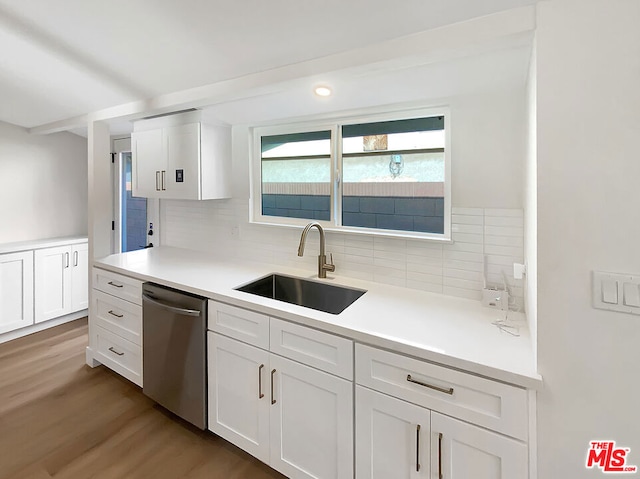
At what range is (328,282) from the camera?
2121 millimetres

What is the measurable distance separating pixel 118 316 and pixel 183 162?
1.23 metres

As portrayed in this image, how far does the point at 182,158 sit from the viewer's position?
2590mm

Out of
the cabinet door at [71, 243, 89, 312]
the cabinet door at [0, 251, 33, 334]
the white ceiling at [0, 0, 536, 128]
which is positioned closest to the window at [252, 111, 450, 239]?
the white ceiling at [0, 0, 536, 128]

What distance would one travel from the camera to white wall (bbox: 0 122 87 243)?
3434 millimetres

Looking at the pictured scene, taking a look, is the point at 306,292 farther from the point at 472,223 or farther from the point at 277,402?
the point at 472,223

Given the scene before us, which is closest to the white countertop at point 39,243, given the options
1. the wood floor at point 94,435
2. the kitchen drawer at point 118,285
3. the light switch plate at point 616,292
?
Result: the wood floor at point 94,435

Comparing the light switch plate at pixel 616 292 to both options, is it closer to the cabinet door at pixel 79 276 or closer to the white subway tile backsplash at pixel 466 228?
the white subway tile backsplash at pixel 466 228

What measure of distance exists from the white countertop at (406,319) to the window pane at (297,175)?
487mm

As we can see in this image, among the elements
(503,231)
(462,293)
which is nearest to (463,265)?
(462,293)

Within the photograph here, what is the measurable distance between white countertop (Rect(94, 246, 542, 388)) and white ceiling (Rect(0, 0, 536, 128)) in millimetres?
1093

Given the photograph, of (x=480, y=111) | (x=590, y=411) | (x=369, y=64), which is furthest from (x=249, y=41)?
(x=590, y=411)

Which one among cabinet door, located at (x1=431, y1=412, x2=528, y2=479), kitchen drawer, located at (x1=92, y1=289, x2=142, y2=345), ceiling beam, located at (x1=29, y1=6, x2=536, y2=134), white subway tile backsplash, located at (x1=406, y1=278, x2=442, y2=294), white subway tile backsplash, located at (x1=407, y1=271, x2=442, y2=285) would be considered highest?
ceiling beam, located at (x1=29, y1=6, x2=536, y2=134)

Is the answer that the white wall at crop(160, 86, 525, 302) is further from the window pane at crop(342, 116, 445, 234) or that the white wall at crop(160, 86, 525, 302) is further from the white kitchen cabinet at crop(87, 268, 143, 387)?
the white kitchen cabinet at crop(87, 268, 143, 387)

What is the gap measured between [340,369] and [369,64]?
1288 mm
